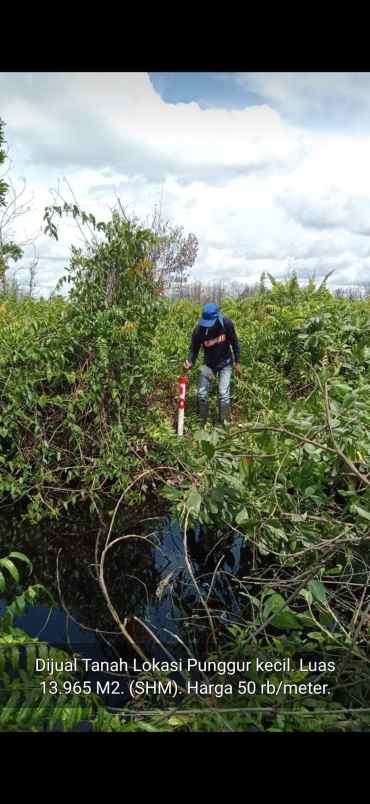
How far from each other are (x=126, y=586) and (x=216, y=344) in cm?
364

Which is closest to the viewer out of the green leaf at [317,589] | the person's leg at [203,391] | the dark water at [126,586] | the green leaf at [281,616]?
the green leaf at [317,589]

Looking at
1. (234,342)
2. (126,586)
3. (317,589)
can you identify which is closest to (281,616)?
(317,589)

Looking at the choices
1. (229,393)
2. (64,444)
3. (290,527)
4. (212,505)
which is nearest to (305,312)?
(229,393)

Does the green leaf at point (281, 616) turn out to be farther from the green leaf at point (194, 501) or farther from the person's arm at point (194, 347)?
the person's arm at point (194, 347)

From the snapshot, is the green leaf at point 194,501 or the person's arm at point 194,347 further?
the person's arm at point 194,347

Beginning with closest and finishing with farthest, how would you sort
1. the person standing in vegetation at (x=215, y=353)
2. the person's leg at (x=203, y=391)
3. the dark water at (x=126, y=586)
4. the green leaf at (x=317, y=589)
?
the green leaf at (x=317, y=589) < the dark water at (x=126, y=586) < the person standing in vegetation at (x=215, y=353) < the person's leg at (x=203, y=391)

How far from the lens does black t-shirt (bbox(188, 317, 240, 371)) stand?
687 cm

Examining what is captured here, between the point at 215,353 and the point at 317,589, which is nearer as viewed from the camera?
the point at 317,589

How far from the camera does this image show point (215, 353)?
6980mm

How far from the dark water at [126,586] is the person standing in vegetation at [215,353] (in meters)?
2.24

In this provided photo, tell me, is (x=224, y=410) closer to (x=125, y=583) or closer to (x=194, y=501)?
(x=125, y=583)

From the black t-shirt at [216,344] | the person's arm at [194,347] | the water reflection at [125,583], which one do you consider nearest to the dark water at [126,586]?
the water reflection at [125,583]

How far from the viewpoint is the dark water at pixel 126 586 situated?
3.39 metres

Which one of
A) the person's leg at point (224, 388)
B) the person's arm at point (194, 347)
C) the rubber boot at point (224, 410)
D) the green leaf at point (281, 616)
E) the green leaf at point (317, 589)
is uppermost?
the person's arm at point (194, 347)
